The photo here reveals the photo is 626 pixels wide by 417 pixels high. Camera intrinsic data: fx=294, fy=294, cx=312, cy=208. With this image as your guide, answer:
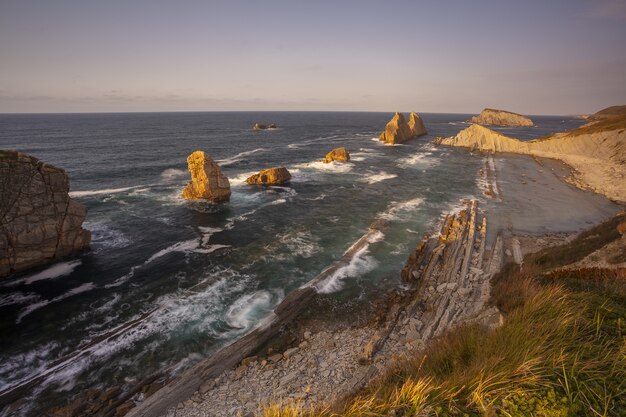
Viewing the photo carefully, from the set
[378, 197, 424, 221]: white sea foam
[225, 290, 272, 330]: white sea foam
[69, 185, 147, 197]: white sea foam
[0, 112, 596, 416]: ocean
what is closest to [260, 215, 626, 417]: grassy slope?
[225, 290, 272, 330]: white sea foam

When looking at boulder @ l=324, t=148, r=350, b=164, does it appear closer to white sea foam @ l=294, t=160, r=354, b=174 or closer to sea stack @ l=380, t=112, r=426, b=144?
white sea foam @ l=294, t=160, r=354, b=174

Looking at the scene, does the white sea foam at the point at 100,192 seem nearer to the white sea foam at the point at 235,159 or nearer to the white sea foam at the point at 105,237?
the white sea foam at the point at 105,237

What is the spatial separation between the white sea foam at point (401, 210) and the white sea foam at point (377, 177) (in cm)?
1084

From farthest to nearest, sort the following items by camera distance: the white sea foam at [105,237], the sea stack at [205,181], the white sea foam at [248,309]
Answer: the sea stack at [205,181] < the white sea foam at [105,237] < the white sea foam at [248,309]

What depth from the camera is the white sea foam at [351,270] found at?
2105 cm

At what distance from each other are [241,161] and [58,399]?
54.7m

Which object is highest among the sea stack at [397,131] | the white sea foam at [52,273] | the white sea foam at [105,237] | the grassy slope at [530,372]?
the sea stack at [397,131]

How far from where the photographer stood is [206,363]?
570 inches

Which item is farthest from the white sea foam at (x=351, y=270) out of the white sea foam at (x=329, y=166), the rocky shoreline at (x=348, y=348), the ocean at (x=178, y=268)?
the white sea foam at (x=329, y=166)

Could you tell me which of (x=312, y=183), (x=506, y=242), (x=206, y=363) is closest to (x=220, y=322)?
(x=206, y=363)

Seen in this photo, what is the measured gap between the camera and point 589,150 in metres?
64.4

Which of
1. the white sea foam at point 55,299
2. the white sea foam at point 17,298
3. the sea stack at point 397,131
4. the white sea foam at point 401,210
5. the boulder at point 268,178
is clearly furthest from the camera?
the sea stack at point 397,131

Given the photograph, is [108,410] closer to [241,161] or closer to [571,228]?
[571,228]

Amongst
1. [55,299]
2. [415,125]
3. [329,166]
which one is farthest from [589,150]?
[55,299]
